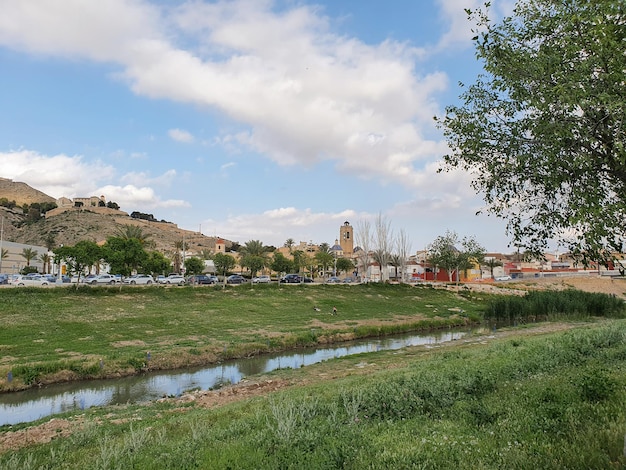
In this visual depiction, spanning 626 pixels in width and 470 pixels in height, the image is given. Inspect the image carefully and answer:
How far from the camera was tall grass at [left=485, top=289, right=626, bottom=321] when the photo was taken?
4447 cm

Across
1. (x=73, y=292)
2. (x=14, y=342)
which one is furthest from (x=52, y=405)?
(x=73, y=292)

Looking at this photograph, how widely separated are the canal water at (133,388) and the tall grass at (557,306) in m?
27.2

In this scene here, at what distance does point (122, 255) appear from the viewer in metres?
54.2

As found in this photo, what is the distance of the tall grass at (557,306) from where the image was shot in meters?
44.5

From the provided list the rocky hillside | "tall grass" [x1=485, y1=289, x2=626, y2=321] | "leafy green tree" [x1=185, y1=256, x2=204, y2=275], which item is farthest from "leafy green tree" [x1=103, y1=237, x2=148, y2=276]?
the rocky hillside

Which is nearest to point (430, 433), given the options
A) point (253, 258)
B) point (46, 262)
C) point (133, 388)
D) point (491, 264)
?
point (133, 388)

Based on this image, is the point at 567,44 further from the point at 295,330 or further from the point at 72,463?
the point at 295,330

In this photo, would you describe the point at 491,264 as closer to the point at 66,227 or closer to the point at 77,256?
the point at 77,256

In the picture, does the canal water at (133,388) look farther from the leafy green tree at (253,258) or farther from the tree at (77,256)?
the leafy green tree at (253,258)

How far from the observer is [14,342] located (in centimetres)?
2780

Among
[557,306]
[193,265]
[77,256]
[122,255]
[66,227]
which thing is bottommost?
[557,306]

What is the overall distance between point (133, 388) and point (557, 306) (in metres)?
43.4

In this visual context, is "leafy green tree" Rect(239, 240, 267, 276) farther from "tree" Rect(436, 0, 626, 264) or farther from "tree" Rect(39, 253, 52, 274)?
"tree" Rect(436, 0, 626, 264)

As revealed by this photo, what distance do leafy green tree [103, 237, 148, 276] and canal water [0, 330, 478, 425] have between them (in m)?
33.3
